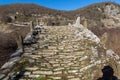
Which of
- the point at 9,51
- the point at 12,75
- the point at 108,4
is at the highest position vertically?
the point at 108,4

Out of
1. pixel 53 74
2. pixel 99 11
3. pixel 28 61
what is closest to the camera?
pixel 53 74

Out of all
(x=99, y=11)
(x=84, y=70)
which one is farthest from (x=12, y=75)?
(x=99, y=11)

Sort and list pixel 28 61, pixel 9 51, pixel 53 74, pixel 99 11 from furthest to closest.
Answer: pixel 99 11 → pixel 9 51 → pixel 28 61 → pixel 53 74

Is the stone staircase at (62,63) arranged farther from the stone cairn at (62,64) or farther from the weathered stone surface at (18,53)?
the weathered stone surface at (18,53)

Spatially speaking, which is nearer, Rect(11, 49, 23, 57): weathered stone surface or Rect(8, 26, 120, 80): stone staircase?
Rect(8, 26, 120, 80): stone staircase

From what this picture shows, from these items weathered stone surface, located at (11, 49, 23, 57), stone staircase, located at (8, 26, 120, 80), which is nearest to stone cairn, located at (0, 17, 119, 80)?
stone staircase, located at (8, 26, 120, 80)

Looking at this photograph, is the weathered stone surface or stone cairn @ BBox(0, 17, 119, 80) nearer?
stone cairn @ BBox(0, 17, 119, 80)

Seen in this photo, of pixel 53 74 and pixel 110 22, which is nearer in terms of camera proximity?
pixel 53 74

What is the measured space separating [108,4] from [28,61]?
157 feet

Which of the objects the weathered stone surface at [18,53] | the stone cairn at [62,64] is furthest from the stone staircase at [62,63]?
the weathered stone surface at [18,53]

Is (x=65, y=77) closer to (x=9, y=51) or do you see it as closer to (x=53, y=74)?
(x=53, y=74)

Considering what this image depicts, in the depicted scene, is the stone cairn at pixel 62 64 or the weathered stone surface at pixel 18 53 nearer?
the stone cairn at pixel 62 64

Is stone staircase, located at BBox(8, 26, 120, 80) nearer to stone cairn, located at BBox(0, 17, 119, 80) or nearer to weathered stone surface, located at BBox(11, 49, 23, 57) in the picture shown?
stone cairn, located at BBox(0, 17, 119, 80)

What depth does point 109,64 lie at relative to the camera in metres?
7.00
